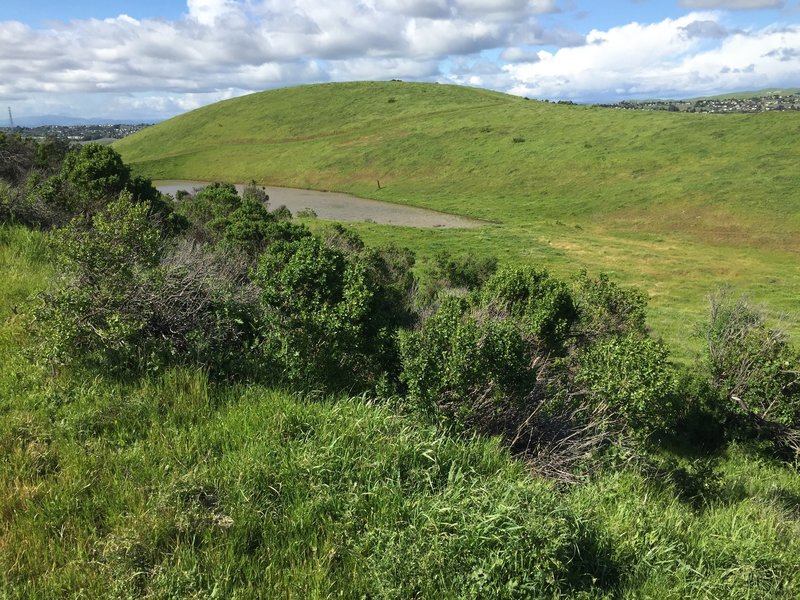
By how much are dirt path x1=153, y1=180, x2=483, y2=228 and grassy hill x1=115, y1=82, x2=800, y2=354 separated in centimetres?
259

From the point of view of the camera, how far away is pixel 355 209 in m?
73.2

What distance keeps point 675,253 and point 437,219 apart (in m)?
28.2

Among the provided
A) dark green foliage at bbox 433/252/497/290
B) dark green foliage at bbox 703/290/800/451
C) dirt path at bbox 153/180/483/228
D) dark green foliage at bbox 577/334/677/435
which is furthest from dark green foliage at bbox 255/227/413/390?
dirt path at bbox 153/180/483/228

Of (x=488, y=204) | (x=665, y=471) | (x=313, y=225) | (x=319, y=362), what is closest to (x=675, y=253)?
(x=488, y=204)

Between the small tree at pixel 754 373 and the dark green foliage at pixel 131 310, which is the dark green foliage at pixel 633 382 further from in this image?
the dark green foliage at pixel 131 310

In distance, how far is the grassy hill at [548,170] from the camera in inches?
1710

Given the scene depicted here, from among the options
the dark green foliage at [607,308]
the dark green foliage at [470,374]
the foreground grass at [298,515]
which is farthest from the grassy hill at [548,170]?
the foreground grass at [298,515]

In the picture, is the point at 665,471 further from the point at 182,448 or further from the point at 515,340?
the point at 182,448

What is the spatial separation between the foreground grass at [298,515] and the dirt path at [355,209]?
185 feet

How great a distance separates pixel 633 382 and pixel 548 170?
70883 mm

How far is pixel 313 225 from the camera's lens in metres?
46.4

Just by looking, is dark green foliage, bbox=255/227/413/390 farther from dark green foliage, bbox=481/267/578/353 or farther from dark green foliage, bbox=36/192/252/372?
dark green foliage, bbox=481/267/578/353

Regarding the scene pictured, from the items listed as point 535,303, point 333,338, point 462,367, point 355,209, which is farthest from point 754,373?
point 355,209

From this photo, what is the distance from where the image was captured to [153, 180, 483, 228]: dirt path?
209ft
